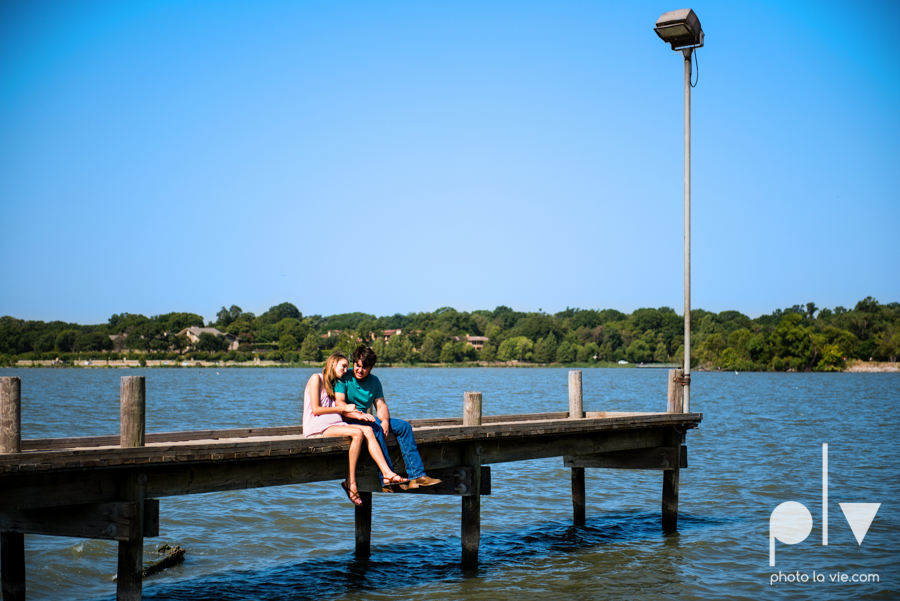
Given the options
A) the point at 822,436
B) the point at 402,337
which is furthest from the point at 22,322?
the point at 822,436

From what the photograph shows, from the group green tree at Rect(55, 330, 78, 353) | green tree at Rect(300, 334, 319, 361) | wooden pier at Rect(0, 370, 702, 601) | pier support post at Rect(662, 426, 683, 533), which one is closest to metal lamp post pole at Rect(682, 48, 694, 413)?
pier support post at Rect(662, 426, 683, 533)

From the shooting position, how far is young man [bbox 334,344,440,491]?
952cm

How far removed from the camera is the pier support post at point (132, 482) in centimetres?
770

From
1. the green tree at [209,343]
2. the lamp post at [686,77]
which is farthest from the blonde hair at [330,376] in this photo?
the green tree at [209,343]

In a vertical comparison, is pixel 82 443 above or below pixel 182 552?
above

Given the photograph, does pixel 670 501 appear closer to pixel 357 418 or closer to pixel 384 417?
pixel 384 417

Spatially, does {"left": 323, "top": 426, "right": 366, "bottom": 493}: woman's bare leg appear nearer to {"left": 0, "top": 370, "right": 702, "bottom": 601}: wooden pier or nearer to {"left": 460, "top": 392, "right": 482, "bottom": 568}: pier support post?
{"left": 0, "top": 370, "right": 702, "bottom": 601}: wooden pier

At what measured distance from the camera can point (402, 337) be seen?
618ft

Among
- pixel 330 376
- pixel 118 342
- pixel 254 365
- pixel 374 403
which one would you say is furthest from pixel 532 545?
pixel 118 342

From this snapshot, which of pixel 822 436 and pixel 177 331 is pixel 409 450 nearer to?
pixel 822 436

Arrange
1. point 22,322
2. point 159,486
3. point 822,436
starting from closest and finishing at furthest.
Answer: point 159,486 → point 822,436 → point 22,322

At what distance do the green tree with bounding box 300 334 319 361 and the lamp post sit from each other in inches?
6443

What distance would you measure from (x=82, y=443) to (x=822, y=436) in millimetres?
34123

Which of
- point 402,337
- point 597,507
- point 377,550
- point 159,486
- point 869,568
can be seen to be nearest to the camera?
point 159,486
